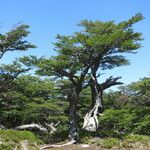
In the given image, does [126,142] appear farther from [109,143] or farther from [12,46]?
[12,46]

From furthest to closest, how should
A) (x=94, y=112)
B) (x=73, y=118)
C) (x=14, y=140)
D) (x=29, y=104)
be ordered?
1. (x=29, y=104)
2. (x=94, y=112)
3. (x=73, y=118)
4. (x=14, y=140)

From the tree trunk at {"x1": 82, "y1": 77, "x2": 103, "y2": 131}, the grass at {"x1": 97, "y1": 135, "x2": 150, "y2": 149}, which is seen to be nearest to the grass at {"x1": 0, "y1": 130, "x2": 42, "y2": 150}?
the grass at {"x1": 97, "y1": 135, "x2": 150, "y2": 149}

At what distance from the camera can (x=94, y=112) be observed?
2984cm

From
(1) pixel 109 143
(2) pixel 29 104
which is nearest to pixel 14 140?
(1) pixel 109 143

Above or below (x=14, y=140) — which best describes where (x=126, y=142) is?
below

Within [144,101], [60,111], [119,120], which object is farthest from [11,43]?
[144,101]

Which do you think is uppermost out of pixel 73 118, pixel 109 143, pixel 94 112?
pixel 94 112

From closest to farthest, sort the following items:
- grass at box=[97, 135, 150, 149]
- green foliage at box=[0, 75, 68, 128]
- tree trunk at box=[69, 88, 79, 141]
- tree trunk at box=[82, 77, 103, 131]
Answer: grass at box=[97, 135, 150, 149]
tree trunk at box=[69, 88, 79, 141]
tree trunk at box=[82, 77, 103, 131]
green foliage at box=[0, 75, 68, 128]

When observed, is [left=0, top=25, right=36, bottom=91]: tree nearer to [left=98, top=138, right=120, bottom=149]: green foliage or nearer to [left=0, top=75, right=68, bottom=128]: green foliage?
[left=0, top=75, right=68, bottom=128]: green foliage

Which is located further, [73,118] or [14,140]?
[73,118]

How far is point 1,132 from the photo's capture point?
75.4ft

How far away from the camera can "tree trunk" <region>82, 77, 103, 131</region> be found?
2959cm

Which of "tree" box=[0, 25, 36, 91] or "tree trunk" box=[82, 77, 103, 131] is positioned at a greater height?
"tree" box=[0, 25, 36, 91]

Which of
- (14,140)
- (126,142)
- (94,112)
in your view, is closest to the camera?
(14,140)
